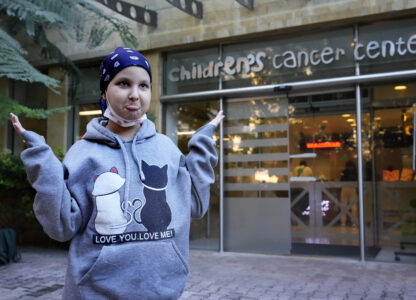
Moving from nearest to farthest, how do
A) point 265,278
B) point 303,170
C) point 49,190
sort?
1. point 49,190
2. point 265,278
3. point 303,170

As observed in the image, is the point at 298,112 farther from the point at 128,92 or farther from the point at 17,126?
the point at 17,126

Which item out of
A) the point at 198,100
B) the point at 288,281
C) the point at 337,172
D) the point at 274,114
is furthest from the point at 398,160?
the point at 198,100

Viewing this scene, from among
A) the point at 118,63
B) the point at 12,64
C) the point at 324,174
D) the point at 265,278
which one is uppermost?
the point at 12,64

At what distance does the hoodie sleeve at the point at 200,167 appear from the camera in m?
1.83

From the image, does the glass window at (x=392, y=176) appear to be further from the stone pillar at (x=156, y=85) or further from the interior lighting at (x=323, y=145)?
the stone pillar at (x=156, y=85)

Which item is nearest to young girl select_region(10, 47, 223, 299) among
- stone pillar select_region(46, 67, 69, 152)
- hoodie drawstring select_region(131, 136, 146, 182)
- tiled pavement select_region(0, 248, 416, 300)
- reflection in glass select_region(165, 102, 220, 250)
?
hoodie drawstring select_region(131, 136, 146, 182)

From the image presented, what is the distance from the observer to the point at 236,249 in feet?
28.9

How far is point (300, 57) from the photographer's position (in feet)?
27.3

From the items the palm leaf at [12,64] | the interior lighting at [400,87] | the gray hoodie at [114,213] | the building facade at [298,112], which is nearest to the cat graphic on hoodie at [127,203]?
the gray hoodie at [114,213]

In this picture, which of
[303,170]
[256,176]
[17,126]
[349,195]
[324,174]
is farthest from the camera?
[256,176]

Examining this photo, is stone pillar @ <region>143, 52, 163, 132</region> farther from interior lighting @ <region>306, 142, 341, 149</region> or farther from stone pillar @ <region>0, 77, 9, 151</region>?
stone pillar @ <region>0, 77, 9, 151</region>

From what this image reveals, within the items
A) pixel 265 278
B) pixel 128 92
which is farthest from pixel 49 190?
pixel 265 278

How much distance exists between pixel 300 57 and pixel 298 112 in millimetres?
1096

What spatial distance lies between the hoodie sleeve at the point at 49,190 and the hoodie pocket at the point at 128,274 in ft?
0.57
